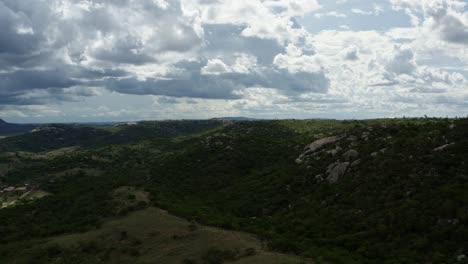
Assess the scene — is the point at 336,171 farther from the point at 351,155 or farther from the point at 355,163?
the point at 351,155

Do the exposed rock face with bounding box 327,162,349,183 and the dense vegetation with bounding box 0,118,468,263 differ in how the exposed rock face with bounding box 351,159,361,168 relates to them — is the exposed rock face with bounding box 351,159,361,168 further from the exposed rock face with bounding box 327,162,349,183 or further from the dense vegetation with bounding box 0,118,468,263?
the exposed rock face with bounding box 327,162,349,183

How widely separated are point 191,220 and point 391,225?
2261cm

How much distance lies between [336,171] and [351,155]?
4.60 m

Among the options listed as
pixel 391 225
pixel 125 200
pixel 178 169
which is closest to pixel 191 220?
pixel 125 200

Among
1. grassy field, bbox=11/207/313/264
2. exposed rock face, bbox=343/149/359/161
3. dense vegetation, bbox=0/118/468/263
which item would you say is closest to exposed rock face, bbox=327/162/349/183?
dense vegetation, bbox=0/118/468/263

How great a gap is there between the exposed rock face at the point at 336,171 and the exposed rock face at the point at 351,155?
1873 millimetres

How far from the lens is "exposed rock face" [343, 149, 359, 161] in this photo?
54.6 meters

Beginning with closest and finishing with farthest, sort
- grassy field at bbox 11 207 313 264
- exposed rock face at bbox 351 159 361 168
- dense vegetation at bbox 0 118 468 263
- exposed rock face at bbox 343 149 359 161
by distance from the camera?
dense vegetation at bbox 0 118 468 263 < grassy field at bbox 11 207 313 264 < exposed rock face at bbox 351 159 361 168 < exposed rock face at bbox 343 149 359 161

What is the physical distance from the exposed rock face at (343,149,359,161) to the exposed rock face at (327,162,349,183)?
1873mm

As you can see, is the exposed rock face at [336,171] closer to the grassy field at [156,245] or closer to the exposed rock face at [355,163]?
the exposed rock face at [355,163]

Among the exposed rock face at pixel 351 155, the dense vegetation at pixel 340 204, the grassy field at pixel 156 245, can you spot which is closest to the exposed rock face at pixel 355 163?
the dense vegetation at pixel 340 204

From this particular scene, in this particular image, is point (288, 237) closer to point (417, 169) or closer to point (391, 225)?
point (391, 225)

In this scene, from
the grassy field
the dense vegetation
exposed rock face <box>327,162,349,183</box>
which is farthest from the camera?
exposed rock face <box>327,162,349,183</box>

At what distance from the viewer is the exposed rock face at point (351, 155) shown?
54.6m
